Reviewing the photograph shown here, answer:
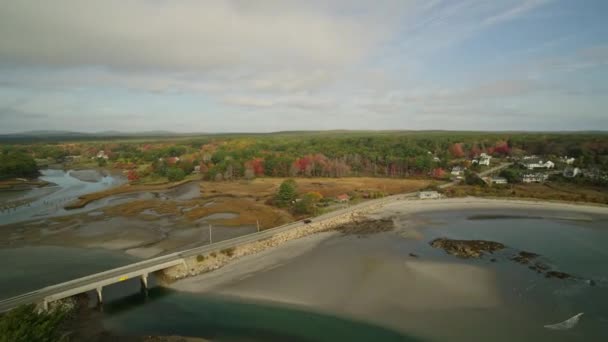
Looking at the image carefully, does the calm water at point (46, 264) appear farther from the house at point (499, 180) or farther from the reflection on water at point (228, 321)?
the house at point (499, 180)

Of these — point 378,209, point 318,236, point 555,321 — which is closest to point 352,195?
point 378,209

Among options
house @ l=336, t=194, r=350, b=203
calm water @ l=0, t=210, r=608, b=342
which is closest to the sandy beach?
calm water @ l=0, t=210, r=608, b=342

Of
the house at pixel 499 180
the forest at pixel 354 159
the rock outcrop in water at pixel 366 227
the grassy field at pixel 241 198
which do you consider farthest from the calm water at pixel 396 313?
A: the forest at pixel 354 159

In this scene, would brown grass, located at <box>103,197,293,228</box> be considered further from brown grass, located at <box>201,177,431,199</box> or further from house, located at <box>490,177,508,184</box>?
house, located at <box>490,177,508,184</box>

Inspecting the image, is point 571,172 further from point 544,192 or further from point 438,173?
point 438,173

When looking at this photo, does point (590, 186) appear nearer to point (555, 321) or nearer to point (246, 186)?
point (555, 321)

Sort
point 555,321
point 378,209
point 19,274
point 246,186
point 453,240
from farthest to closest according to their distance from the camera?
point 246,186
point 378,209
point 453,240
point 19,274
point 555,321
